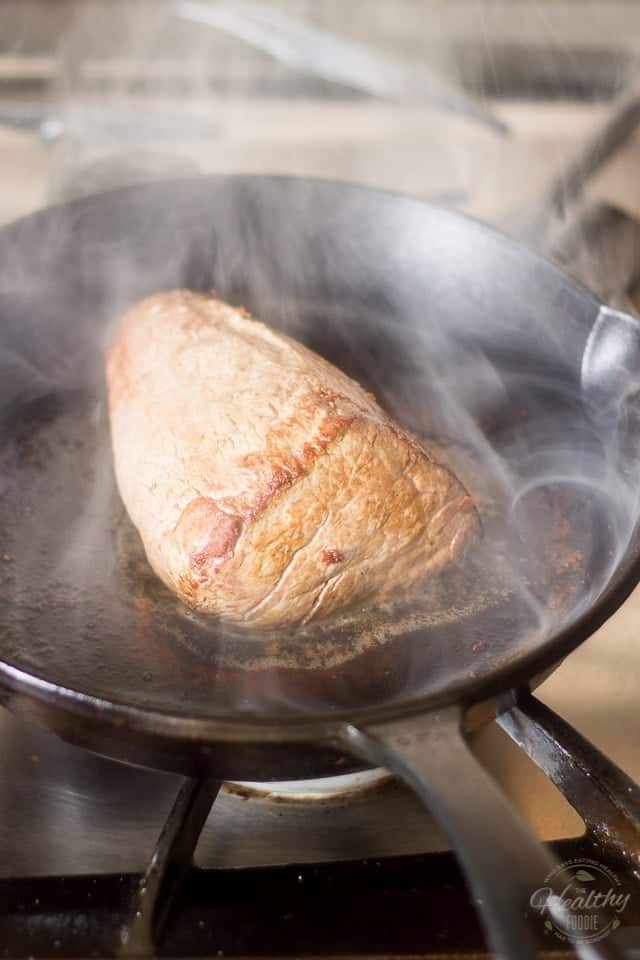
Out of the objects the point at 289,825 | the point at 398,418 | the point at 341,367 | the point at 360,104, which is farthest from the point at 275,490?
the point at 360,104

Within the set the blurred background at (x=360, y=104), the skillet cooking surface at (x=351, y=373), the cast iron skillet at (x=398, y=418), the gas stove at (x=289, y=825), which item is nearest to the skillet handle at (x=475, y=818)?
the cast iron skillet at (x=398, y=418)

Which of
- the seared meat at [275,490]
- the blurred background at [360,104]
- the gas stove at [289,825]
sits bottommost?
the gas stove at [289,825]

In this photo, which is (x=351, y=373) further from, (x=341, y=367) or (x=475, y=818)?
(x=475, y=818)

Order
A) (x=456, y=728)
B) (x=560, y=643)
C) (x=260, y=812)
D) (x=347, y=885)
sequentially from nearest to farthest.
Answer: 1. (x=456, y=728)
2. (x=560, y=643)
3. (x=347, y=885)
4. (x=260, y=812)

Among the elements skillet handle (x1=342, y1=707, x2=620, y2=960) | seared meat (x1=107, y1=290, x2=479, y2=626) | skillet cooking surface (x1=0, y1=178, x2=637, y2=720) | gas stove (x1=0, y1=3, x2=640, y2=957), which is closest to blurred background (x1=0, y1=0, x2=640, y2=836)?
gas stove (x1=0, y1=3, x2=640, y2=957)

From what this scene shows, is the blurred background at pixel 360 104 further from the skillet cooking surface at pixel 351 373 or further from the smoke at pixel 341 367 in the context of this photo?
the skillet cooking surface at pixel 351 373

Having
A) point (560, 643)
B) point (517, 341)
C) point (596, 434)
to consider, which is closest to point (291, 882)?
point (560, 643)

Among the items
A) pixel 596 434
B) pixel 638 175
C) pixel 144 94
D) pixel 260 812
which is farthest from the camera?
pixel 144 94

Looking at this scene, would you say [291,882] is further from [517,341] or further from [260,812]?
[517,341]
